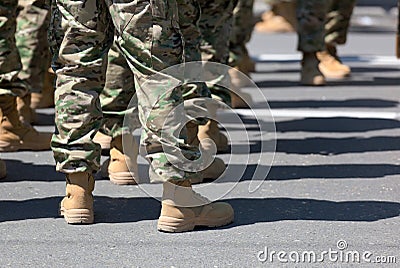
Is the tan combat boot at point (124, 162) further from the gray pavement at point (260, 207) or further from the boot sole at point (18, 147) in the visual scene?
the boot sole at point (18, 147)

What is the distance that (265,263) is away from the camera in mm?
3311

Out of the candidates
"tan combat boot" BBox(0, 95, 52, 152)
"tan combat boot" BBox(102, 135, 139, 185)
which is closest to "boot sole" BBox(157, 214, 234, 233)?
"tan combat boot" BBox(102, 135, 139, 185)

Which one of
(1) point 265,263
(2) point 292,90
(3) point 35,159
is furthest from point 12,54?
(2) point 292,90

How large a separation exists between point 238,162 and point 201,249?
1.51 m

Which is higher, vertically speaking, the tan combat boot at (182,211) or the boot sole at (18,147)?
the tan combat boot at (182,211)

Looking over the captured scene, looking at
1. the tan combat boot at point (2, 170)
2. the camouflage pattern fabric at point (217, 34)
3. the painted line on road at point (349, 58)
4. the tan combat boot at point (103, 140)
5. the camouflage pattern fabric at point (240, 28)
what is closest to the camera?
the tan combat boot at point (2, 170)

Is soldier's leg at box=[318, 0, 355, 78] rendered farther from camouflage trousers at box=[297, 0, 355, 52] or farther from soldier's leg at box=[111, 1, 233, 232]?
soldier's leg at box=[111, 1, 233, 232]

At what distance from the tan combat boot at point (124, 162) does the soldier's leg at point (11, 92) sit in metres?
0.72

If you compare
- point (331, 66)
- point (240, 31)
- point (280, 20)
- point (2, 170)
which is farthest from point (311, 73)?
point (280, 20)

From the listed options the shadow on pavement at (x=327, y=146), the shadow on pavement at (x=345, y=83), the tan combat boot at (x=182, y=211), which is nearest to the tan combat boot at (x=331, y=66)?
the shadow on pavement at (x=345, y=83)

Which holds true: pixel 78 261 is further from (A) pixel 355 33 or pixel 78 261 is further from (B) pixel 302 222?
(A) pixel 355 33

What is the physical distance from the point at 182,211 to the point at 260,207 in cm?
52


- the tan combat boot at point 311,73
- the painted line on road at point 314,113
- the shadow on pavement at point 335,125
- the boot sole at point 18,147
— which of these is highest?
the boot sole at point 18,147

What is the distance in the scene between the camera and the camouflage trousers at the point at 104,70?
11.6 ft
